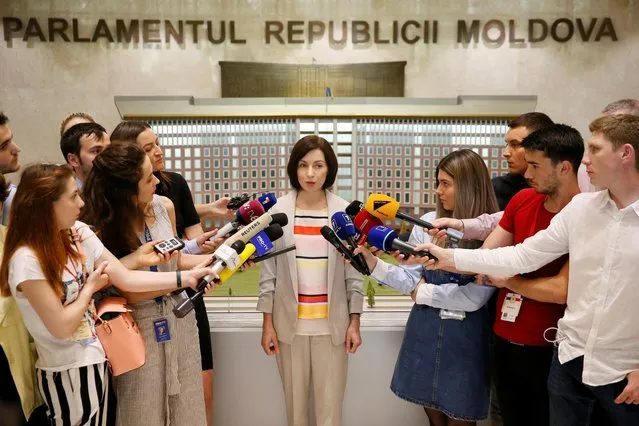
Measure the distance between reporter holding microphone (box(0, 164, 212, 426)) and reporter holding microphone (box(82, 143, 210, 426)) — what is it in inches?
4.0

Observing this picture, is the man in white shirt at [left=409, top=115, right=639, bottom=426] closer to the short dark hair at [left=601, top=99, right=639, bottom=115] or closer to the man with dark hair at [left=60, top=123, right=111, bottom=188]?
the short dark hair at [left=601, top=99, right=639, bottom=115]

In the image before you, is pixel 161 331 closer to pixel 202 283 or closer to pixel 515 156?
pixel 202 283

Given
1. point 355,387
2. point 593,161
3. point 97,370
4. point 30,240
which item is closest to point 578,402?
point 593,161

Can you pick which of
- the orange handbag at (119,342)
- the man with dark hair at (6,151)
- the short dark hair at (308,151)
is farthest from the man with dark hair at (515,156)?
the man with dark hair at (6,151)

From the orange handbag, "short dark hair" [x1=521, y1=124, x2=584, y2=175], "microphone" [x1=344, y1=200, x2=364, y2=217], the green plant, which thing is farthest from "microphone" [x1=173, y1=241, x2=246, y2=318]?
the green plant

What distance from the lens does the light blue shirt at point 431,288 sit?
2373 millimetres

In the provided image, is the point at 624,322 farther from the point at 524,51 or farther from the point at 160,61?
the point at 160,61

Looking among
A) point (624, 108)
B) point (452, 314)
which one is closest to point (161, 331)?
point (452, 314)

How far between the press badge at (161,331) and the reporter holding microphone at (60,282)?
0.20 meters

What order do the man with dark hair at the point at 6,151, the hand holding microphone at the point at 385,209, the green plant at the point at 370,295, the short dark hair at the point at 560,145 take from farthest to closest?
the green plant at the point at 370,295
the man with dark hair at the point at 6,151
the hand holding microphone at the point at 385,209
the short dark hair at the point at 560,145

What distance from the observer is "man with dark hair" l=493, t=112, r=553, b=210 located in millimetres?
2641

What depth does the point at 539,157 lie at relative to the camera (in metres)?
2.06

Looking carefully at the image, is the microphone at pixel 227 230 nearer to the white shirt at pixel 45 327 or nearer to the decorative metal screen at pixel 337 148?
the white shirt at pixel 45 327

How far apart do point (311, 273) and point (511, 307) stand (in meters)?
0.87
